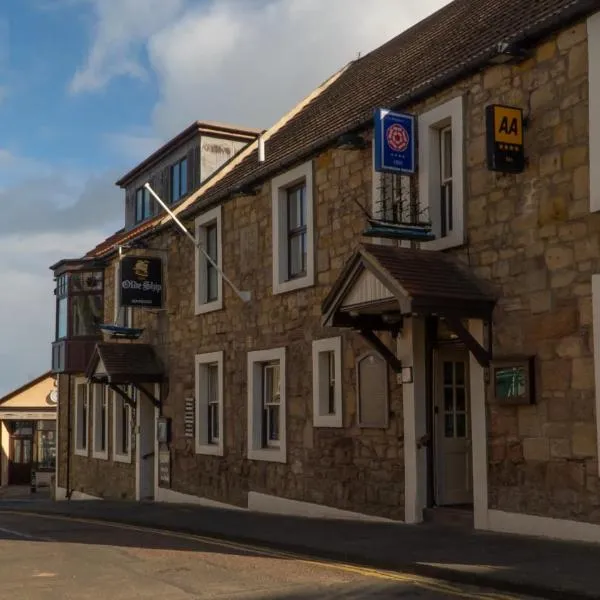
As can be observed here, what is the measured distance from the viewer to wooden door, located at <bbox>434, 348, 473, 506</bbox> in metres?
12.5

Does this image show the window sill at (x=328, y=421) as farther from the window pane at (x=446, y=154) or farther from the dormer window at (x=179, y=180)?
the dormer window at (x=179, y=180)

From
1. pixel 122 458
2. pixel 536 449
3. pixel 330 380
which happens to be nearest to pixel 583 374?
pixel 536 449

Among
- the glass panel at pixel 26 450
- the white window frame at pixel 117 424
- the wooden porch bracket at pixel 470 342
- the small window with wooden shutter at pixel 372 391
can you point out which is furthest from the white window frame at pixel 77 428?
the glass panel at pixel 26 450

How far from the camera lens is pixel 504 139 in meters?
10.8

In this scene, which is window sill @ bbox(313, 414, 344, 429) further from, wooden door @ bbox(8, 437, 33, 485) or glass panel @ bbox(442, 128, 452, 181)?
wooden door @ bbox(8, 437, 33, 485)

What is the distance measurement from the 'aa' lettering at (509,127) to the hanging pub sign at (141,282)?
11.1m

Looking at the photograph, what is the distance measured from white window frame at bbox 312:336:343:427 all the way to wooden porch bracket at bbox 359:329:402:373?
5.10 feet

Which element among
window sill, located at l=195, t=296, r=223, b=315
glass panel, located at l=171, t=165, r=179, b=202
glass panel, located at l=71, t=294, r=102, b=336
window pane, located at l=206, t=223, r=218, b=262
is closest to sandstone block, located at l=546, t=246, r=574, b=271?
window sill, located at l=195, t=296, r=223, b=315

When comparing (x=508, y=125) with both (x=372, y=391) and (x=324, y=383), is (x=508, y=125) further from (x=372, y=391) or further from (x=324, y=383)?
(x=324, y=383)

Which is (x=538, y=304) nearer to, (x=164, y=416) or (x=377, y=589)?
(x=377, y=589)

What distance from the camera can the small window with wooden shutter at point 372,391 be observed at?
42.8 feet

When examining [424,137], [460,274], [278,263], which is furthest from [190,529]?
[424,137]

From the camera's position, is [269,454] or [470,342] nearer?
[470,342]

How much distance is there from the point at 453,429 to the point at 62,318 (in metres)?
15.3
